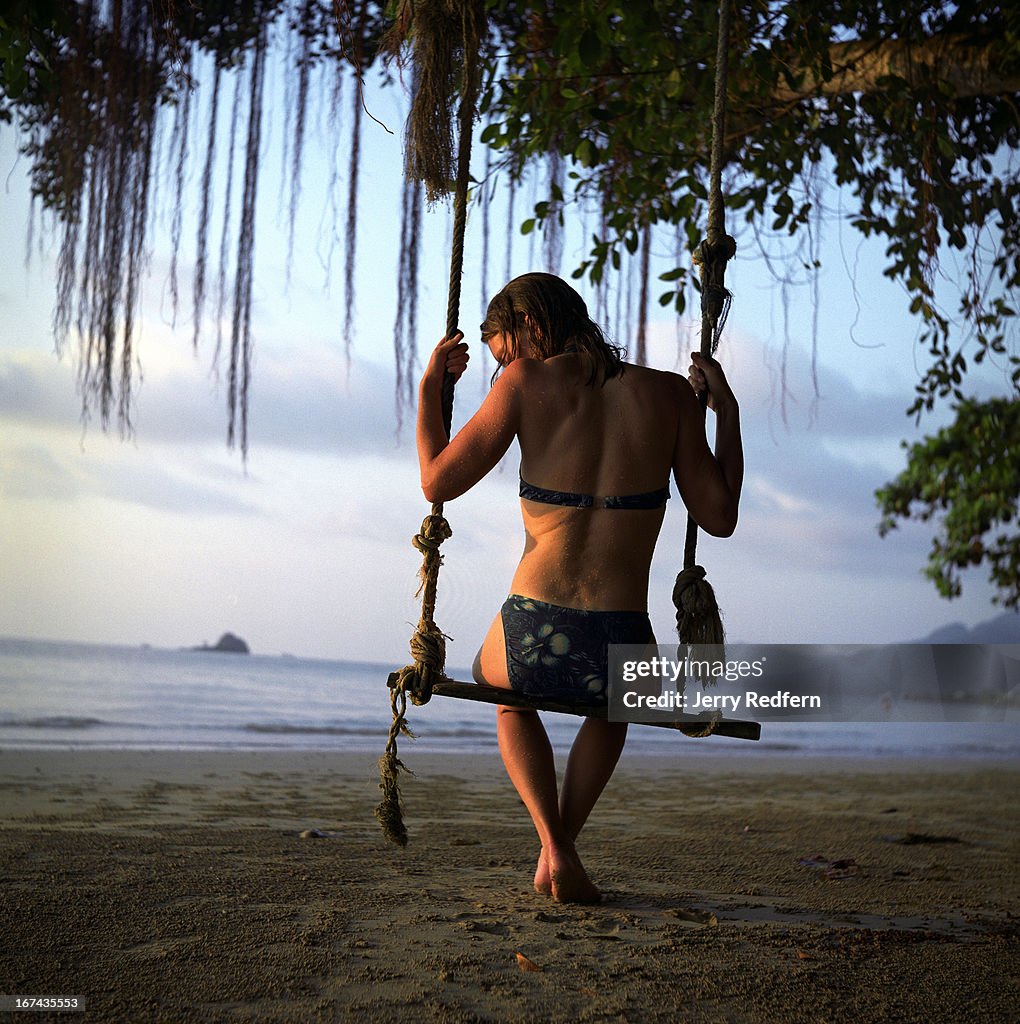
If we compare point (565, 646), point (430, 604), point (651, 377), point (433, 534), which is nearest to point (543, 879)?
point (565, 646)

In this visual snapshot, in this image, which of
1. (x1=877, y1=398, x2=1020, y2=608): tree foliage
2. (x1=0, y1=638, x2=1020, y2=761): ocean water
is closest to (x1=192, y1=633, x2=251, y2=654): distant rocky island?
(x1=0, y1=638, x2=1020, y2=761): ocean water

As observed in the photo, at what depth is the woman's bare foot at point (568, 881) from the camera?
2.43 metres

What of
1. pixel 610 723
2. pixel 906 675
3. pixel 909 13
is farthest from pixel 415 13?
pixel 906 675

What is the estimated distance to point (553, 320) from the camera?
8.41ft

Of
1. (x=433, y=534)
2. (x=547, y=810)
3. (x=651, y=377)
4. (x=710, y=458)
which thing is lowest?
(x=547, y=810)

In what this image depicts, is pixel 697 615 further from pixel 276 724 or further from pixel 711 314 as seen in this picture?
pixel 276 724

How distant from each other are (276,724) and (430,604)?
29.4 feet

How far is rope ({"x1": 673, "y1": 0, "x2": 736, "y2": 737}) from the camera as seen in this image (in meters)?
2.62

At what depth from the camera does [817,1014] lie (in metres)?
1.72

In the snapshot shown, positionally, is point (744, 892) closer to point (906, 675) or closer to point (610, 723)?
point (610, 723)

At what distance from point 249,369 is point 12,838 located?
1.50m

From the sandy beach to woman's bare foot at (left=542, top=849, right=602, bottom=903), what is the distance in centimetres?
5

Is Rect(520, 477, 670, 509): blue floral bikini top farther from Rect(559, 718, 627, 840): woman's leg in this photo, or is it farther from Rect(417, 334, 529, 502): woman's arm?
Rect(559, 718, 627, 840): woman's leg

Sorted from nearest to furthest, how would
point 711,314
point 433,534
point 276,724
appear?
1. point 433,534
2. point 711,314
3. point 276,724
